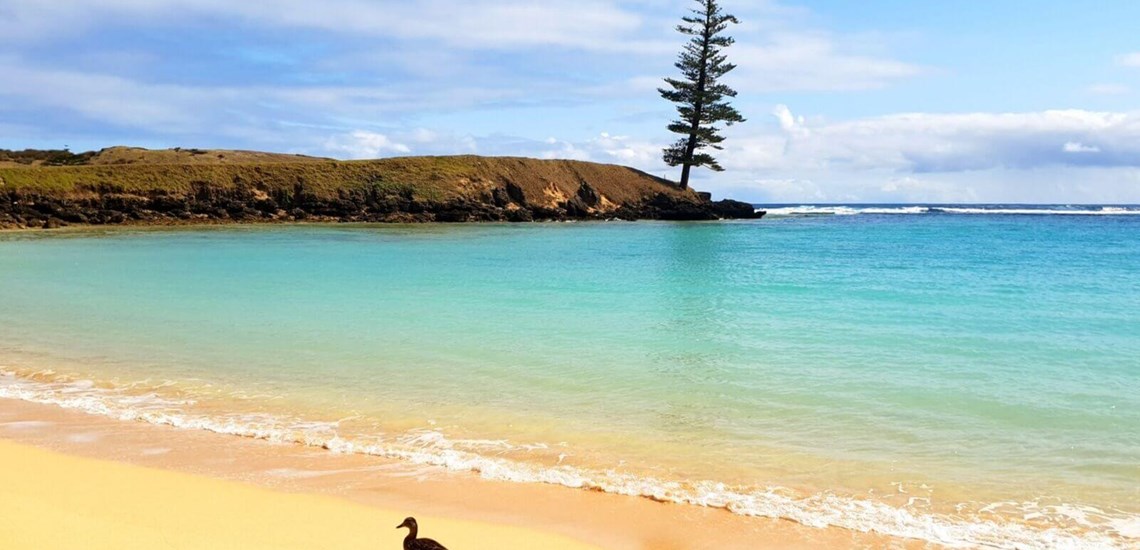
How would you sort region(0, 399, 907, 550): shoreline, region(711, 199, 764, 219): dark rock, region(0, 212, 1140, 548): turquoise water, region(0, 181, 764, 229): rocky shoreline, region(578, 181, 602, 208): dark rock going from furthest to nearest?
region(711, 199, 764, 219): dark rock → region(578, 181, 602, 208): dark rock → region(0, 181, 764, 229): rocky shoreline → region(0, 212, 1140, 548): turquoise water → region(0, 399, 907, 550): shoreline

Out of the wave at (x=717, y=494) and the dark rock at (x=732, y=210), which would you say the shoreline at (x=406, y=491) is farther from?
the dark rock at (x=732, y=210)

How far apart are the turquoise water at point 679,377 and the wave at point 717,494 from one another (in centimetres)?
3

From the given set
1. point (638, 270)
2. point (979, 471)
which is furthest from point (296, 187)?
point (979, 471)

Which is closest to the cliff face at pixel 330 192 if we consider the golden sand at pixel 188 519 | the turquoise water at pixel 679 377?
the turquoise water at pixel 679 377

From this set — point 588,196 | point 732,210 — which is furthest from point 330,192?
point 732,210

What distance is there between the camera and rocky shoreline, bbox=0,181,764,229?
45.1 metres

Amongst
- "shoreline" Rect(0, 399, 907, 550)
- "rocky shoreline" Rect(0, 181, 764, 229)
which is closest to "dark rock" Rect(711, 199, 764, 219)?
"rocky shoreline" Rect(0, 181, 764, 229)

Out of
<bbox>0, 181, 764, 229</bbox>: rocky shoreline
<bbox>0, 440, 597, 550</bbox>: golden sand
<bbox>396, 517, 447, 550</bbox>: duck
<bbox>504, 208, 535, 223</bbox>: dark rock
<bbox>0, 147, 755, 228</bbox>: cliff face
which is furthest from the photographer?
<bbox>504, 208, 535, 223</bbox>: dark rock

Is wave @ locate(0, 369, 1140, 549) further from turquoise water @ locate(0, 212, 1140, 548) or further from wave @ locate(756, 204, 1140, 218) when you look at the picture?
wave @ locate(756, 204, 1140, 218)

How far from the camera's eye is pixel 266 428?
745 cm

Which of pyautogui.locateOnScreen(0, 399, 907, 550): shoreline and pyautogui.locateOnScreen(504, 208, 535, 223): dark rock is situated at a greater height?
pyautogui.locateOnScreen(504, 208, 535, 223): dark rock

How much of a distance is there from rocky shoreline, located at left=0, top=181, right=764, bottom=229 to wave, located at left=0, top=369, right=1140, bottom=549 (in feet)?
143

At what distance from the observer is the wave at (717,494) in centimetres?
513

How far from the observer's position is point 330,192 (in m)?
51.6
